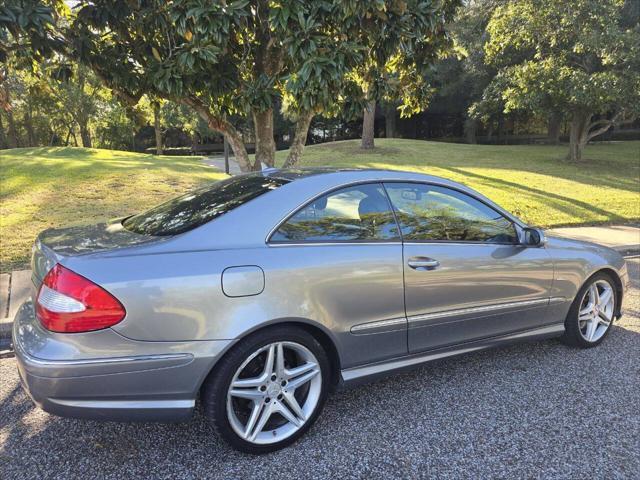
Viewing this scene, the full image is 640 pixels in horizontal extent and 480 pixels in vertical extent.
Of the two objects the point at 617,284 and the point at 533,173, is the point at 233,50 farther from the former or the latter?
the point at 533,173

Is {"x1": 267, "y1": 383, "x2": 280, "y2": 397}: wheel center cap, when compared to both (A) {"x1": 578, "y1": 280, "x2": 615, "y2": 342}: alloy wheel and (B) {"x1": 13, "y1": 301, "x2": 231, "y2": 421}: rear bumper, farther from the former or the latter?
(A) {"x1": 578, "y1": 280, "x2": 615, "y2": 342}: alloy wheel

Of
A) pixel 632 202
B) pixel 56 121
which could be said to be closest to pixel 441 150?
pixel 632 202

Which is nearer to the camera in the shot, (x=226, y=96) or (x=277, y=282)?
(x=277, y=282)

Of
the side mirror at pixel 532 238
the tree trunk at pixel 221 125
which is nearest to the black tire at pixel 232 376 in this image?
the side mirror at pixel 532 238

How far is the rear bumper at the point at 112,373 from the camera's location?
7.62 ft

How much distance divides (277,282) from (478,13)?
24016 millimetres

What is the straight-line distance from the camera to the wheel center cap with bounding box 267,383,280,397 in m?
2.73

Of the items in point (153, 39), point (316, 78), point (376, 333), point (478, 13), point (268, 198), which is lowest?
point (376, 333)

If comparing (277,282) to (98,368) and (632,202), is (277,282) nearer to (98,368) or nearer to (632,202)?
(98,368)

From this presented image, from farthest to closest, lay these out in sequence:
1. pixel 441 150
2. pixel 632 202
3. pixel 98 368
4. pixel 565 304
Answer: pixel 441 150
pixel 632 202
pixel 565 304
pixel 98 368

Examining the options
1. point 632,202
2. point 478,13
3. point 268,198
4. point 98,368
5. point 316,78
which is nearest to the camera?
point 98,368

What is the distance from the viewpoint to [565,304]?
3.97 m

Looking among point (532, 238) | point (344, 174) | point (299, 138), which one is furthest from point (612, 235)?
point (344, 174)

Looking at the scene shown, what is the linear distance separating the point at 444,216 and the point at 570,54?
16.8 meters
